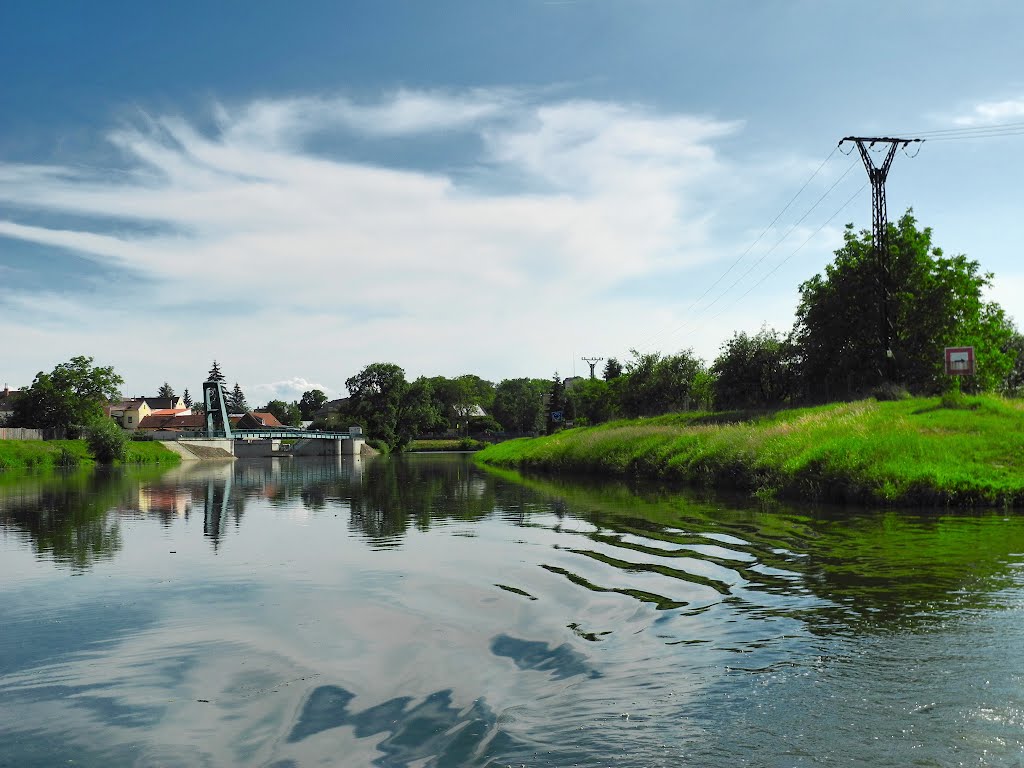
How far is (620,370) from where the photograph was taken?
11212 centimetres

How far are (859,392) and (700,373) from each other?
2687cm

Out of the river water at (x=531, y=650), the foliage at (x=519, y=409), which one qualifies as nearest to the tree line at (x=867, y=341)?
the river water at (x=531, y=650)

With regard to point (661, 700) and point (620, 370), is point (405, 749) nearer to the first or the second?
point (661, 700)

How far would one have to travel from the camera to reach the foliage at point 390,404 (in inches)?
5374

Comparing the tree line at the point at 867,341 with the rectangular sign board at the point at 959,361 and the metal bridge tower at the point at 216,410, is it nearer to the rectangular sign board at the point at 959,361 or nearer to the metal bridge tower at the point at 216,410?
the rectangular sign board at the point at 959,361

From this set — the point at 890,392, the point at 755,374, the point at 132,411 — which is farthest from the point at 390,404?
the point at 890,392

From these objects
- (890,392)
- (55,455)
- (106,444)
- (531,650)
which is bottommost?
(531,650)

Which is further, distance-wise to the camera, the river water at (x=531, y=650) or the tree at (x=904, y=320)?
the tree at (x=904, y=320)

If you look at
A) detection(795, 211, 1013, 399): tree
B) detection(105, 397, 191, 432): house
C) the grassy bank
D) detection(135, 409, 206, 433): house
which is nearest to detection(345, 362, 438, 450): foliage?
detection(135, 409, 206, 433): house

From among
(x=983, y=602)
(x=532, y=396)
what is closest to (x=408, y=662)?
(x=983, y=602)

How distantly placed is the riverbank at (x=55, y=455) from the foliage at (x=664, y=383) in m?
50.3

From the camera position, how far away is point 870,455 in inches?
824

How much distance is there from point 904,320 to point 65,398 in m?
86.2

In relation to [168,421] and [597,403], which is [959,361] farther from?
[168,421]
